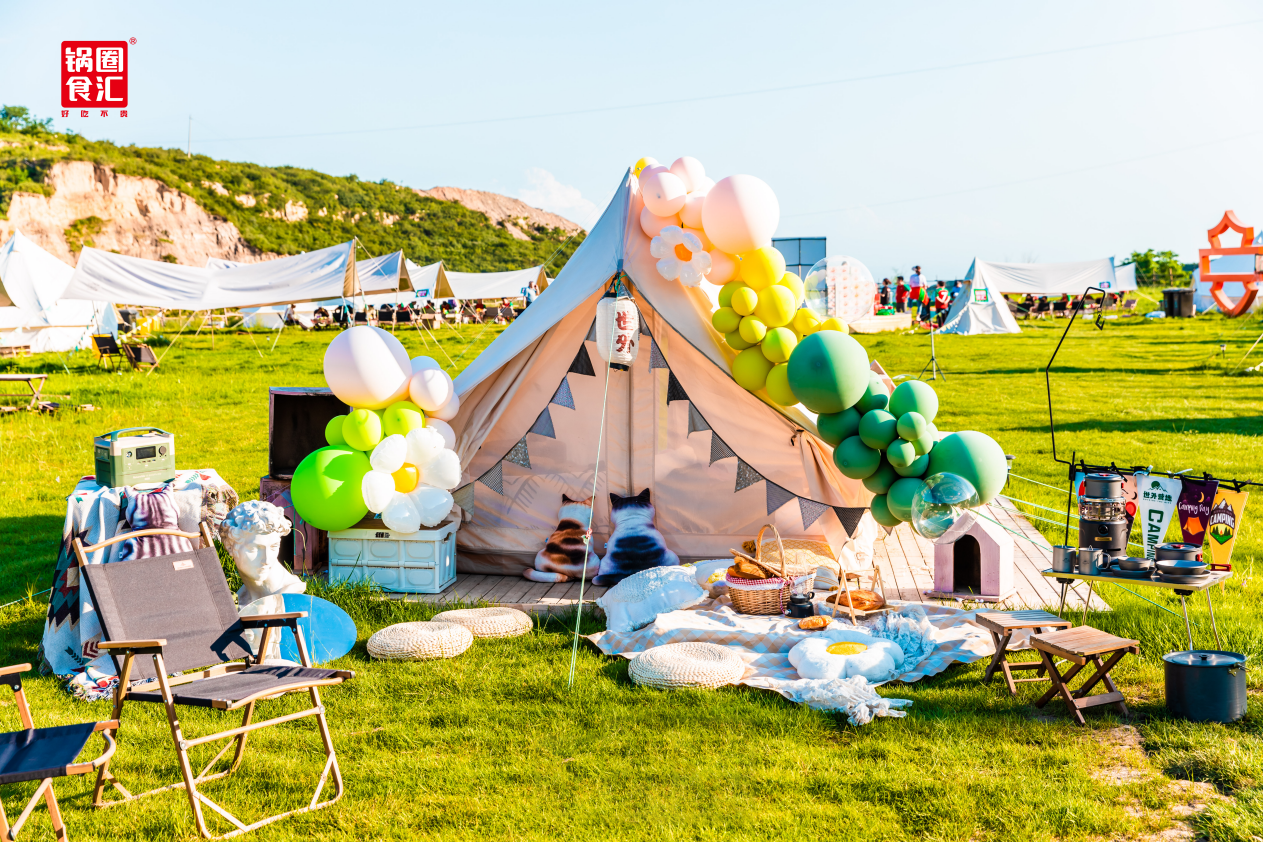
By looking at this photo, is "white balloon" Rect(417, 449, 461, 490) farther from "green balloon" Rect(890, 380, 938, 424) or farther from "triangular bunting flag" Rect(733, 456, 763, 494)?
"green balloon" Rect(890, 380, 938, 424)

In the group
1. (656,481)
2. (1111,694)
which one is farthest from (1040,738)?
(656,481)

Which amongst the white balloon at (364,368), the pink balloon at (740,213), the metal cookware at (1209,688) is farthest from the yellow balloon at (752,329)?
the metal cookware at (1209,688)

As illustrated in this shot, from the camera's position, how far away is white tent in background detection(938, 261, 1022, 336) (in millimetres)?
25250

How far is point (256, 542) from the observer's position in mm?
4637

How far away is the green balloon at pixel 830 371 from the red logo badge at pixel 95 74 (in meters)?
11.4

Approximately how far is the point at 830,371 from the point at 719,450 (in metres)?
1.27

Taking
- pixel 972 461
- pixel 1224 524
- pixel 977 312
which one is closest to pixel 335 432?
pixel 972 461

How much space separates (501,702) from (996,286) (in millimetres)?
27484

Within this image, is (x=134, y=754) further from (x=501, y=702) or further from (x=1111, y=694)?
(x=1111, y=694)

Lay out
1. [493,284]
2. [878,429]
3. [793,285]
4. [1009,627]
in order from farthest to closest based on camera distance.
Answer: [493,284] → [793,285] → [878,429] → [1009,627]

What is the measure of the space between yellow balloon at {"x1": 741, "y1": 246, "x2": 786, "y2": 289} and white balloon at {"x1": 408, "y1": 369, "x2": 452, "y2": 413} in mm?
1839

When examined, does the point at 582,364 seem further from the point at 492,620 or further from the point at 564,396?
the point at 492,620

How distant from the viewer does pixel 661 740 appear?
3744mm

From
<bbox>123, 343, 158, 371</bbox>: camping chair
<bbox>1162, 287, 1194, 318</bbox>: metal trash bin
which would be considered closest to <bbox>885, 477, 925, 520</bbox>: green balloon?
<bbox>123, 343, 158, 371</bbox>: camping chair
